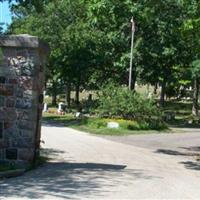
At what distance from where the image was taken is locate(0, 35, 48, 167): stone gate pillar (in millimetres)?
14398

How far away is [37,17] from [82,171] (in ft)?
136

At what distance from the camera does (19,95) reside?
573 inches

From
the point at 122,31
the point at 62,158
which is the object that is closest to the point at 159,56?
the point at 122,31

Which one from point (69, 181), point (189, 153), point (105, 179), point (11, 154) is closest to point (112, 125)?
point (189, 153)

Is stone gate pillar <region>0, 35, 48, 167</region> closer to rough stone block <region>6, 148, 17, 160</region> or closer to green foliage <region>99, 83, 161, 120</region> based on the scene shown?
rough stone block <region>6, 148, 17, 160</region>

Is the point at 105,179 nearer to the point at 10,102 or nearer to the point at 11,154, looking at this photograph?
the point at 11,154

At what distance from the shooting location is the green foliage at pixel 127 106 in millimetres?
37094

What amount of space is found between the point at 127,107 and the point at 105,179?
24251mm

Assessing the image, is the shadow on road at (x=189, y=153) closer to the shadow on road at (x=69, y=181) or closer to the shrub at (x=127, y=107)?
the shadow on road at (x=69, y=181)

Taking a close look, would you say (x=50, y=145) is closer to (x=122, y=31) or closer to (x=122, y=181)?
(x=122, y=181)

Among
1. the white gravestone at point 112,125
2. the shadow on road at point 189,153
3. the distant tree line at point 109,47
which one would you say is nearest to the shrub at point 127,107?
the white gravestone at point 112,125

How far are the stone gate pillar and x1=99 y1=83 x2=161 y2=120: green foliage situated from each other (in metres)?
22.5

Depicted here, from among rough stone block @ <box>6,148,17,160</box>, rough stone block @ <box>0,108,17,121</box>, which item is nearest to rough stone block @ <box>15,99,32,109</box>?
rough stone block @ <box>0,108,17,121</box>

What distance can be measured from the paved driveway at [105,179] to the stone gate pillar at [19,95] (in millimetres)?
807
